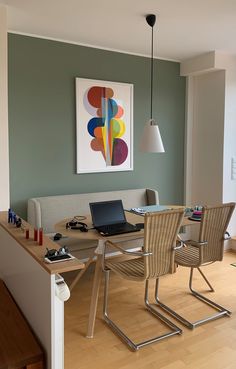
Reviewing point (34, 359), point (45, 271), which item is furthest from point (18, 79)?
point (34, 359)

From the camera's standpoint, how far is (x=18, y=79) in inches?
141

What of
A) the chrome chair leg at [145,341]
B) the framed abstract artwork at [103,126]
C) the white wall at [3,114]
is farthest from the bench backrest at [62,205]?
the chrome chair leg at [145,341]

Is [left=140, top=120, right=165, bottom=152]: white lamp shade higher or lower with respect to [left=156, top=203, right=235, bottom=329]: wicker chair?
higher

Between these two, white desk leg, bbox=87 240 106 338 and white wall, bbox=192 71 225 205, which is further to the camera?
white wall, bbox=192 71 225 205

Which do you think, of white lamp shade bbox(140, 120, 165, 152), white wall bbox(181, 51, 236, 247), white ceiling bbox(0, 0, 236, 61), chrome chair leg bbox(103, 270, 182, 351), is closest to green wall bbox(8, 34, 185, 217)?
white ceiling bbox(0, 0, 236, 61)

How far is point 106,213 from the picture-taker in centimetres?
284

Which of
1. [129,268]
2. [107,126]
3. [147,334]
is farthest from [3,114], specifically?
[147,334]

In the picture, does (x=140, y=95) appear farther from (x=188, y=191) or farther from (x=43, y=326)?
(x=43, y=326)

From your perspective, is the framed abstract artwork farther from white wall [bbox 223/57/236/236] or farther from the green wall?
white wall [bbox 223/57/236/236]

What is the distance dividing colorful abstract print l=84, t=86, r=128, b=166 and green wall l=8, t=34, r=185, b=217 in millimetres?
184

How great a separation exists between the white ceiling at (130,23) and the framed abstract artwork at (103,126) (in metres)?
0.52

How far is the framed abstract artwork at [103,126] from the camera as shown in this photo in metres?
3.98

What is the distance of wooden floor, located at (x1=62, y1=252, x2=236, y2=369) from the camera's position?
225cm

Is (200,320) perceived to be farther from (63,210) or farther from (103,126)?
(103,126)
